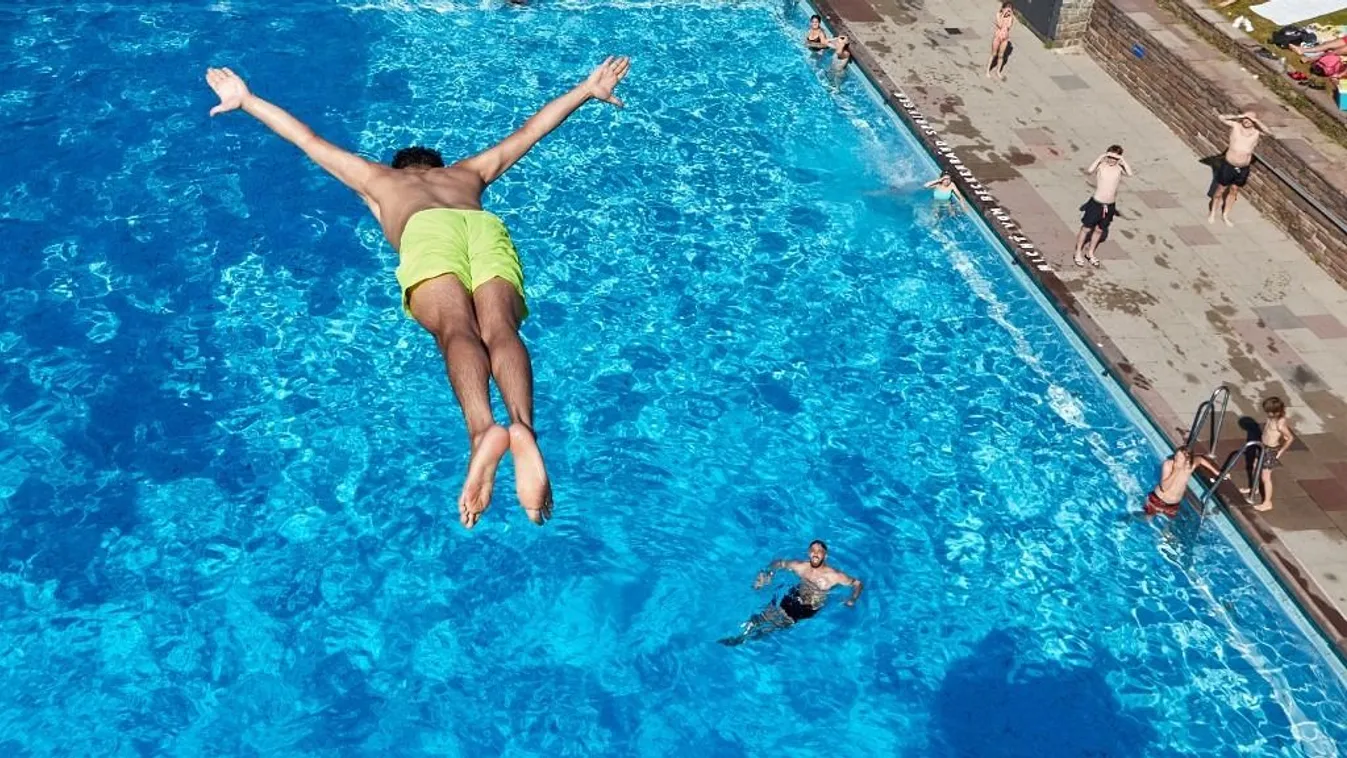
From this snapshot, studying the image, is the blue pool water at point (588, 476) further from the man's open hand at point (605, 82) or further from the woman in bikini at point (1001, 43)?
the man's open hand at point (605, 82)

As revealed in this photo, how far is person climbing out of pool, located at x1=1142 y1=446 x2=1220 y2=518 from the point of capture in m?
12.8

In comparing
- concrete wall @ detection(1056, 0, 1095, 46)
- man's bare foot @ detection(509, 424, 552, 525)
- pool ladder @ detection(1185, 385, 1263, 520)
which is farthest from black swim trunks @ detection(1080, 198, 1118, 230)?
man's bare foot @ detection(509, 424, 552, 525)

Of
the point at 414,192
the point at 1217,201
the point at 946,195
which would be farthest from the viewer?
the point at 946,195

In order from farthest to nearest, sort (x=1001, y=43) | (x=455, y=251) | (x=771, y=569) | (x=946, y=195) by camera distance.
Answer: (x=1001, y=43)
(x=946, y=195)
(x=771, y=569)
(x=455, y=251)

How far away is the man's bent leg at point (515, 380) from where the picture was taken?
6.49 meters

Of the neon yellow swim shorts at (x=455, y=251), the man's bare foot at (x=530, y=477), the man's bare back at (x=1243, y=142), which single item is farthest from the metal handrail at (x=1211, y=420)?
the man's bare foot at (x=530, y=477)

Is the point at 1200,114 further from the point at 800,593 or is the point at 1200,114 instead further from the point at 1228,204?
the point at 800,593

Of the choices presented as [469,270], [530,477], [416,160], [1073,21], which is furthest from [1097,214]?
[530,477]

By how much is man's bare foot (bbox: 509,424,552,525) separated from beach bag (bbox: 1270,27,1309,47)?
17705 mm

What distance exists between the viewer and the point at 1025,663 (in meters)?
12.2

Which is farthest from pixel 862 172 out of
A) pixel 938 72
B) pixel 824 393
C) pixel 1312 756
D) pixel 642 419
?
pixel 1312 756

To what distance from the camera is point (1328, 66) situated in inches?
741

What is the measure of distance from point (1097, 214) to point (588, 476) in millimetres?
7646

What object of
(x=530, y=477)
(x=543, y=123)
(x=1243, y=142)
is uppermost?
(x=543, y=123)
